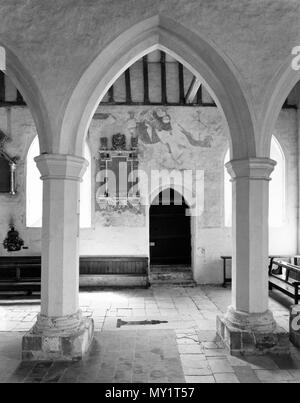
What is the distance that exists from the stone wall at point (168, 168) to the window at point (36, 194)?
15 cm

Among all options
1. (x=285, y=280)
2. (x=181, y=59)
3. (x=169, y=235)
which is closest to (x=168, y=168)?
(x=169, y=235)

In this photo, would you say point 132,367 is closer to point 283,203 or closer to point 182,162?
point 182,162

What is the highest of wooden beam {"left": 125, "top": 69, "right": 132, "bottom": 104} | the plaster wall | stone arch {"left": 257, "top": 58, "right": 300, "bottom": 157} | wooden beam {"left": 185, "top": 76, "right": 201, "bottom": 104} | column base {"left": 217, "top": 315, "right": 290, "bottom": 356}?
wooden beam {"left": 125, "top": 69, "right": 132, "bottom": 104}

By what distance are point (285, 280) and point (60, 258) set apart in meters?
5.50

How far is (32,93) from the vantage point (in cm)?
442

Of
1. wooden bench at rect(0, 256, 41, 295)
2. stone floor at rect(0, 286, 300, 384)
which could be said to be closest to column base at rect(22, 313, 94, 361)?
stone floor at rect(0, 286, 300, 384)

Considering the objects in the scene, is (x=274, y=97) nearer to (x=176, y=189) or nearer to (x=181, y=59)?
(x=181, y=59)

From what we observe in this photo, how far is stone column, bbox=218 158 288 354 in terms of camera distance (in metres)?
4.44

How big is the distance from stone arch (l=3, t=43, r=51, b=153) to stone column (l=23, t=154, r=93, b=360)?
11.8 inches

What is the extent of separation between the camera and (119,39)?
436 cm

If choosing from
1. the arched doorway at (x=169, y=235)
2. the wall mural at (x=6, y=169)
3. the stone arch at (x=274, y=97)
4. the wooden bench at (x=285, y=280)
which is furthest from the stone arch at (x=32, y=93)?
the arched doorway at (x=169, y=235)

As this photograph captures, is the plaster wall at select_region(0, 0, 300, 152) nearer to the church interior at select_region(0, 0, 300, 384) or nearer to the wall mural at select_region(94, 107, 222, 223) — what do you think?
A: the church interior at select_region(0, 0, 300, 384)

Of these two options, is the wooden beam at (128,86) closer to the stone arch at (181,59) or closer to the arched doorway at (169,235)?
the arched doorway at (169,235)
